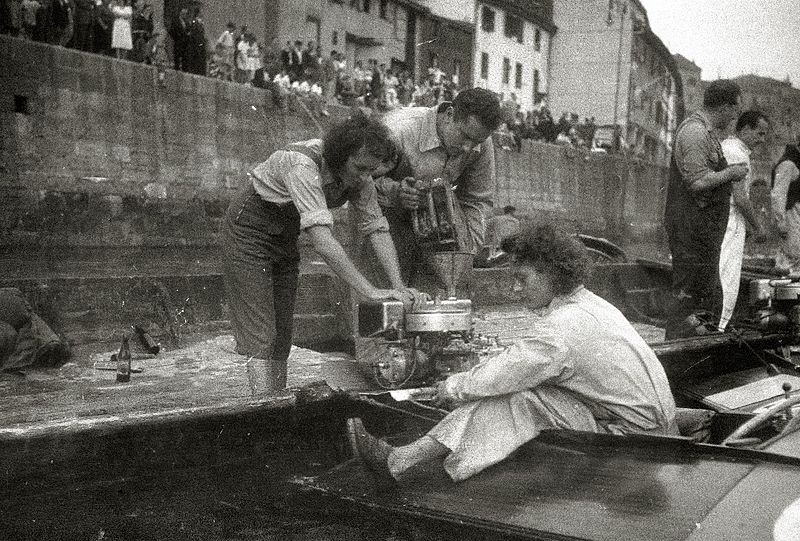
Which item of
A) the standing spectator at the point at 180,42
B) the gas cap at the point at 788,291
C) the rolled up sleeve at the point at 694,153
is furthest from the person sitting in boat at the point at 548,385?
the standing spectator at the point at 180,42

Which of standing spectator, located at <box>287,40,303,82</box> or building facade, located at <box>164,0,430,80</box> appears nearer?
standing spectator, located at <box>287,40,303,82</box>

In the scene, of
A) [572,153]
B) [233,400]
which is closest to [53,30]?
[233,400]

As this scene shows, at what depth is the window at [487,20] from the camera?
20.7m

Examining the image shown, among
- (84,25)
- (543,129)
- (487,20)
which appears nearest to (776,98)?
(487,20)

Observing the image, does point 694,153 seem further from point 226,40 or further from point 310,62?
point 310,62

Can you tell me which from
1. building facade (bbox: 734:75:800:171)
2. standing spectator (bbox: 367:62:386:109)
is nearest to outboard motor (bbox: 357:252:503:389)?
building facade (bbox: 734:75:800:171)

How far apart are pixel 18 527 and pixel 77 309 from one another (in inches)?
206

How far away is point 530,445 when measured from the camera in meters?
2.94

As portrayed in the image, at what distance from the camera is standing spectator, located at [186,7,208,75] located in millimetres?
19306

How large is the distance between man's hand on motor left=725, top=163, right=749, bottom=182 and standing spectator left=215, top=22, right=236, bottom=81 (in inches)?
633

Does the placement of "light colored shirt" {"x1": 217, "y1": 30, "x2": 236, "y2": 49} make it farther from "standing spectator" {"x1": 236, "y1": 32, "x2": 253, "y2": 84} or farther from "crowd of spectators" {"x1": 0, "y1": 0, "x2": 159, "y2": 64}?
"crowd of spectators" {"x1": 0, "y1": 0, "x2": 159, "y2": 64}

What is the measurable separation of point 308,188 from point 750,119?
3.60 m

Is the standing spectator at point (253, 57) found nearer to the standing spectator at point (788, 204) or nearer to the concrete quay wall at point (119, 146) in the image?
the concrete quay wall at point (119, 146)

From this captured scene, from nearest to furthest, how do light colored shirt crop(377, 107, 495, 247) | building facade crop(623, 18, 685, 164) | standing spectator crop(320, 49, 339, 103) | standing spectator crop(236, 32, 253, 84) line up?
light colored shirt crop(377, 107, 495, 247)
standing spectator crop(236, 32, 253, 84)
standing spectator crop(320, 49, 339, 103)
building facade crop(623, 18, 685, 164)
